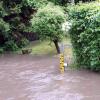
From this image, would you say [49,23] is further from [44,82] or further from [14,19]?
[44,82]

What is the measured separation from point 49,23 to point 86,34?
13.7 feet

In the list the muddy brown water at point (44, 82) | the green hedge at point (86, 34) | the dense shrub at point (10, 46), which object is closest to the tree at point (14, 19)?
the dense shrub at point (10, 46)

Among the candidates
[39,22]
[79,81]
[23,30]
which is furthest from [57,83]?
[23,30]

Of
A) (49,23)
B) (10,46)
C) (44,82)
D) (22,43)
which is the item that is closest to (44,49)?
(22,43)

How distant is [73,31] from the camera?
13938 millimetres

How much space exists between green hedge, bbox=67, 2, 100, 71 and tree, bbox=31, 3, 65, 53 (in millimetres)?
3012

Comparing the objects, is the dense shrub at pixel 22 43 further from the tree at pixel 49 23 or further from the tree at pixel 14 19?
the tree at pixel 49 23

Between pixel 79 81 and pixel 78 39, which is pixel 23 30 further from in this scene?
pixel 79 81

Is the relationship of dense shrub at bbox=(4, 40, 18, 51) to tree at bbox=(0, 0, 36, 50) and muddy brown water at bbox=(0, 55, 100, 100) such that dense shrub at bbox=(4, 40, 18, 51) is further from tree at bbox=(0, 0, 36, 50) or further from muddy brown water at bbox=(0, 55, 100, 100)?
muddy brown water at bbox=(0, 55, 100, 100)

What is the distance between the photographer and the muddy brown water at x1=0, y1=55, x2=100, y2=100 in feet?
36.0

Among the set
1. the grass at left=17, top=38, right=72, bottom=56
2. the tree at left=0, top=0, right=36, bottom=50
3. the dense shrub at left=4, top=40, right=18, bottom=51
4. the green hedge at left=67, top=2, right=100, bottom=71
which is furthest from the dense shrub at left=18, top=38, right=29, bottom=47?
the green hedge at left=67, top=2, right=100, bottom=71

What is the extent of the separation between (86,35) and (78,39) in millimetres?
682

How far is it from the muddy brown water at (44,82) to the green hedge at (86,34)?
1.85 ft

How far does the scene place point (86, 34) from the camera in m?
13.1
